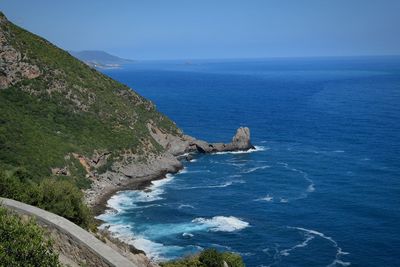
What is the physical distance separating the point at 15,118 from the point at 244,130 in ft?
193

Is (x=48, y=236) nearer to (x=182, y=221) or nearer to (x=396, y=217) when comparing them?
(x=182, y=221)

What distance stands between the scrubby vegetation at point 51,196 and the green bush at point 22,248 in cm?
1831

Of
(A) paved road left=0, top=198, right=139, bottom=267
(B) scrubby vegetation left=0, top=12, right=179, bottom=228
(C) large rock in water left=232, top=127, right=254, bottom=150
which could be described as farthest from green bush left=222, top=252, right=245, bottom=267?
(C) large rock in water left=232, top=127, right=254, bottom=150

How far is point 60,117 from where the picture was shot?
10794cm

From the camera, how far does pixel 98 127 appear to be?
111m

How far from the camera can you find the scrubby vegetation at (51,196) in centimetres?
4092

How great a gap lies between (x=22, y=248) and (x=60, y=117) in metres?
89.2

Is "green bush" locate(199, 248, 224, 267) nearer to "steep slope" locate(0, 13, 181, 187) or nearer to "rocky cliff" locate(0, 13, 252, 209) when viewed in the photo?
"rocky cliff" locate(0, 13, 252, 209)

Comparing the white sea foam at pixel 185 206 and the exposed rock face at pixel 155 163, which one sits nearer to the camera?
the white sea foam at pixel 185 206

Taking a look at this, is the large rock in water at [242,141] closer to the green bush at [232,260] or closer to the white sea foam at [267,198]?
the white sea foam at [267,198]

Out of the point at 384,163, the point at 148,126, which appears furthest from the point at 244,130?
the point at 384,163

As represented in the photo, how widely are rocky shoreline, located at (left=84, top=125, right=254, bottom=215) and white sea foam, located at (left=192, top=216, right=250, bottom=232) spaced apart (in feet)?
59.3

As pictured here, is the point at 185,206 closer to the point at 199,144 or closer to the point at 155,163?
the point at 155,163

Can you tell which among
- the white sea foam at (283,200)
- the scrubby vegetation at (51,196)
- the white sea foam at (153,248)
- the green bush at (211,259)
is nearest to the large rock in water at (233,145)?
the white sea foam at (283,200)
